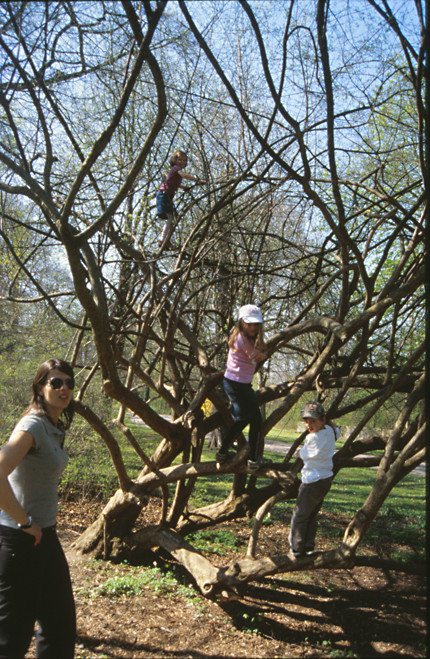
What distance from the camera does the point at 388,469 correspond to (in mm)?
3562

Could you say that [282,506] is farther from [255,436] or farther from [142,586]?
[255,436]

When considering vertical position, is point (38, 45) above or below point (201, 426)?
above

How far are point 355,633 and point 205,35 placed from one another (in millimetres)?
5049

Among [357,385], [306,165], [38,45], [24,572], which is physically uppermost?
[38,45]

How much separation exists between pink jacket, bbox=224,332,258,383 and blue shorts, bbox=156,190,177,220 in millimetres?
2020

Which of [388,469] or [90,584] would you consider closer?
[388,469]

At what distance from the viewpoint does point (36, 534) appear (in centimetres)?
221

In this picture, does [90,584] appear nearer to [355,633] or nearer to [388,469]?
[355,633]

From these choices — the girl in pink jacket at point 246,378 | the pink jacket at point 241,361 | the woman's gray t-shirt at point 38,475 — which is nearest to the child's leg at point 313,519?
the girl in pink jacket at point 246,378

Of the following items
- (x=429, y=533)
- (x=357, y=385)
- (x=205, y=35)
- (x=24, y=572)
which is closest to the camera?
(x=24, y=572)

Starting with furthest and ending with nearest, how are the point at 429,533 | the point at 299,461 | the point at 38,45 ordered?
the point at 299,461, the point at 38,45, the point at 429,533

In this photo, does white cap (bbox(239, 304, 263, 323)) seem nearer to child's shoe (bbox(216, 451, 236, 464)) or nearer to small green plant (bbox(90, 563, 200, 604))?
child's shoe (bbox(216, 451, 236, 464))

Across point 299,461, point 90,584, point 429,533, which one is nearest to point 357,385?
point 299,461

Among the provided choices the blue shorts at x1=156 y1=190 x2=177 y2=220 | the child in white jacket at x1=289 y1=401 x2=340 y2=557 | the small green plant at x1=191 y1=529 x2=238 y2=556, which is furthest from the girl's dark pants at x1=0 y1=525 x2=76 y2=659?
the blue shorts at x1=156 y1=190 x2=177 y2=220
